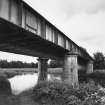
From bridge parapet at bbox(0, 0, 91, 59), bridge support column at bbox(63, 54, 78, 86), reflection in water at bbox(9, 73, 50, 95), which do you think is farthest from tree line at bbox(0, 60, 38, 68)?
bridge parapet at bbox(0, 0, 91, 59)

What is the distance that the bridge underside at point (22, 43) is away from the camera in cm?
1138

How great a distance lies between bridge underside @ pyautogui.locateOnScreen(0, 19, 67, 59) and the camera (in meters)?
11.4

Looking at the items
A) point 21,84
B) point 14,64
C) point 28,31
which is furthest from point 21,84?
point 14,64

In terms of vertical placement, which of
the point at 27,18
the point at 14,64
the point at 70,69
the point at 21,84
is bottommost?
the point at 21,84

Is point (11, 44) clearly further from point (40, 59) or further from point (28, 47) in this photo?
point (40, 59)

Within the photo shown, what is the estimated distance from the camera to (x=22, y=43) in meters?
16.6

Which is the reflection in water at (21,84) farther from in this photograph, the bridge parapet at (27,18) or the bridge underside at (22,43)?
the bridge parapet at (27,18)

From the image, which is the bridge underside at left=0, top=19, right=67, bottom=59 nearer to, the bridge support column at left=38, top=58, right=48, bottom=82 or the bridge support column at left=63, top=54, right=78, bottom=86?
the bridge support column at left=63, top=54, right=78, bottom=86

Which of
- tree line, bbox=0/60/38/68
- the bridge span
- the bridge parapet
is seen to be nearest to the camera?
the bridge parapet

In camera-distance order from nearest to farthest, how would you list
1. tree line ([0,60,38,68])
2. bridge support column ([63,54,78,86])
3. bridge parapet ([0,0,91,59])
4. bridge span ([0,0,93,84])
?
bridge parapet ([0,0,91,59]) → bridge span ([0,0,93,84]) → bridge support column ([63,54,78,86]) → tree line ([0,60,38,68])

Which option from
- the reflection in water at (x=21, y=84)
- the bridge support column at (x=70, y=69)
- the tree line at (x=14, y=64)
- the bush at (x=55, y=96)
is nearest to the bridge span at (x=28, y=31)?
the bridge support column at (x=70, y=69)

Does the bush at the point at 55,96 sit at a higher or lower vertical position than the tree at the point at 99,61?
lower

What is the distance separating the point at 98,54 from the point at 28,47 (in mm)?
60754

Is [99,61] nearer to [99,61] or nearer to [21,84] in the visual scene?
[99,61]
